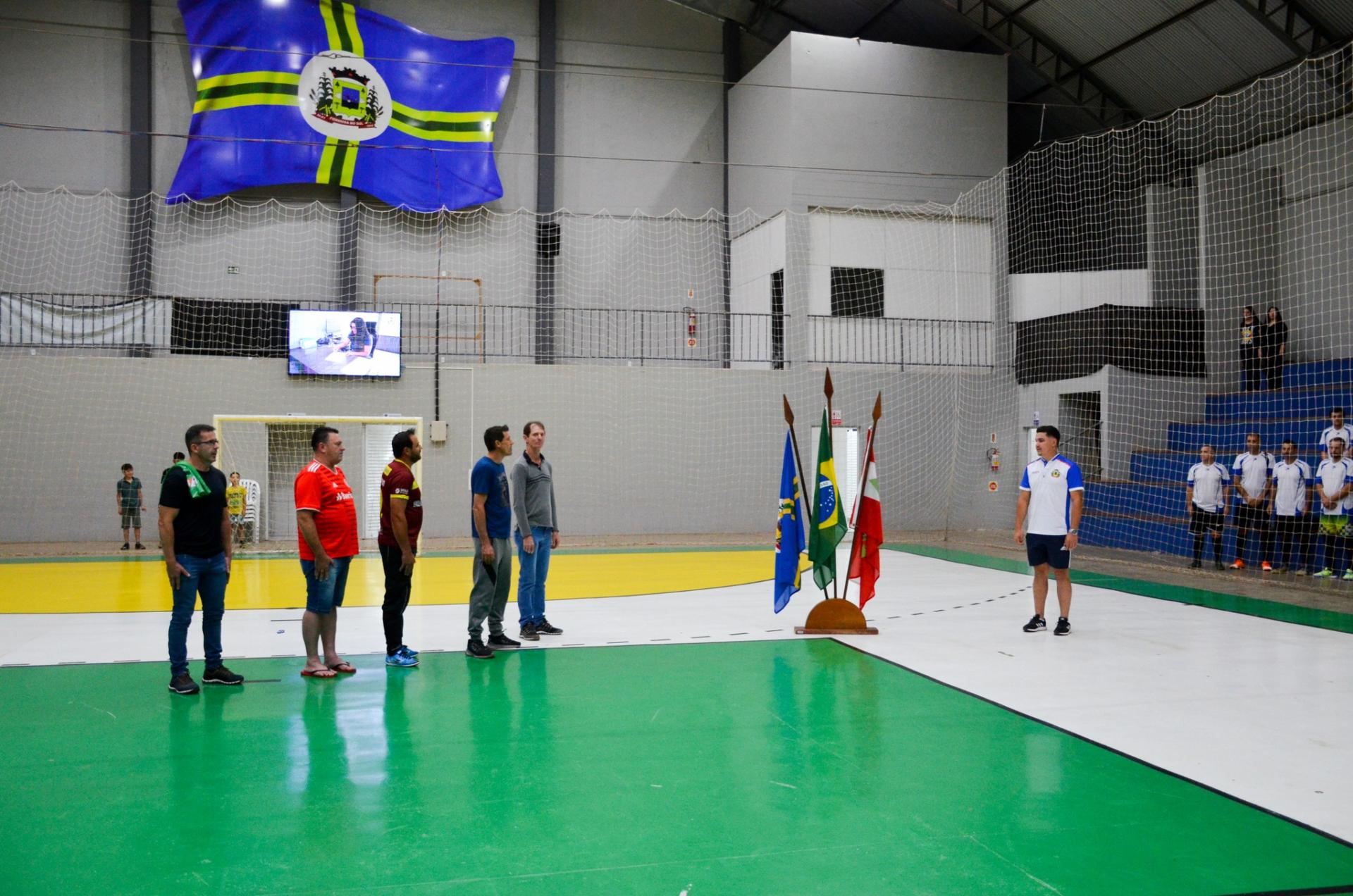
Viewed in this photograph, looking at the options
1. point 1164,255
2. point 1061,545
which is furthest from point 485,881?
point 1164,255

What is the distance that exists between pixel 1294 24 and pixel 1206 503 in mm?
8456

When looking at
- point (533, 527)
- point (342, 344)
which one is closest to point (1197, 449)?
point (533, 527)

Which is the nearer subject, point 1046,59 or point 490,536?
point 490,536

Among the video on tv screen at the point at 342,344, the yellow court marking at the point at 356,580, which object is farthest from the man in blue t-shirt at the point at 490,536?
the video on tv screen at the point at 342,344

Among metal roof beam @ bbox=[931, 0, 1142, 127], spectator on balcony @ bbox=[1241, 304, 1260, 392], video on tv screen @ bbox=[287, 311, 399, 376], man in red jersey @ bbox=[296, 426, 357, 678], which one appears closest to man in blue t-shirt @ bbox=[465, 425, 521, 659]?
man in red jersey @ bbox=[296, 426, 357, 678]

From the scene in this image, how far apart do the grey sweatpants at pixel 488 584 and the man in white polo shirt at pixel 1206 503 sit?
9.15 meters

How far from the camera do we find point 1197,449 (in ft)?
52.6

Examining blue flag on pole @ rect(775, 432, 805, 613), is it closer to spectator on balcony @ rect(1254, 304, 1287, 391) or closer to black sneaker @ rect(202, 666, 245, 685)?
black sneaker @ rect(202, 666, 245, 685)

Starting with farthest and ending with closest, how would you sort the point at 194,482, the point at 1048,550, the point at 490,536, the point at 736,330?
the point at 736,330, the point at 1048,550, the point at 490,536, the point at 194,482

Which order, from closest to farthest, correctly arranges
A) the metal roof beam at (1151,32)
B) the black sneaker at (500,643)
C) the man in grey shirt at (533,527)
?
the black sneaker at (500,643) < the man in grey shirt at (533,527) < the metal roof beam at (1151,32)

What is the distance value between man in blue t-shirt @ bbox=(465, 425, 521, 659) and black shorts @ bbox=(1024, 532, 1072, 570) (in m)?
3.92

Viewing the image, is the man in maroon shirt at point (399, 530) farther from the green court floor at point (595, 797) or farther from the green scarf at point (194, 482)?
the green scarf at point (194, 482)

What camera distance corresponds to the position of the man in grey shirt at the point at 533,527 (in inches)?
302

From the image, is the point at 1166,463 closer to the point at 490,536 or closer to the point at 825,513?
the point at 825,513
